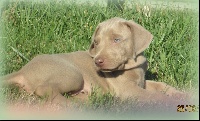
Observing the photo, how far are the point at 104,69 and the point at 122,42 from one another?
45 centimetres

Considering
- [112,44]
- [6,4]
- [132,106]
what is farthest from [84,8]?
[132,106]

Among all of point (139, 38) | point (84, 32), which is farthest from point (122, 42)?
point (84, 32)

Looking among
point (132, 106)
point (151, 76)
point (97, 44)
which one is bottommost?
point (151, 76)

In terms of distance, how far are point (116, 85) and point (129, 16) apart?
7.75 ft

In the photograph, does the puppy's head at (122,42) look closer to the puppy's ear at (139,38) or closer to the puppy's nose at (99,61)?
the puppy's ear at (139,38)

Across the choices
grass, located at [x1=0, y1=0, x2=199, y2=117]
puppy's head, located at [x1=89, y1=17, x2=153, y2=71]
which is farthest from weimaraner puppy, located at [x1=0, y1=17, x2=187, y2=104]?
grass, located at [x1=0, y1=0, x2=199, y2=117]

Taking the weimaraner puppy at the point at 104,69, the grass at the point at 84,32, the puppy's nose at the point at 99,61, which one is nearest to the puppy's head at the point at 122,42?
the weimaraner puppy at the point at 104,69

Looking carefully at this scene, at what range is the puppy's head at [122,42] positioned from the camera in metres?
5.11

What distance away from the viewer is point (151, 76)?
245 inches

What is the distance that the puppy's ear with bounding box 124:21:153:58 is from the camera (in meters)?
5.25

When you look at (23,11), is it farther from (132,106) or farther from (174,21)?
(132,106)

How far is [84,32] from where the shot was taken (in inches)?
279

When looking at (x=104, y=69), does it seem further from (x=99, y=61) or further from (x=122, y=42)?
(x=122, y=42)

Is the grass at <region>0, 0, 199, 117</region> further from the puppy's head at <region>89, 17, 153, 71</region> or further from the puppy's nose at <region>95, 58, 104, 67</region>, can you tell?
the puppy's nose at <region>95, 58, 104, 67</region>
